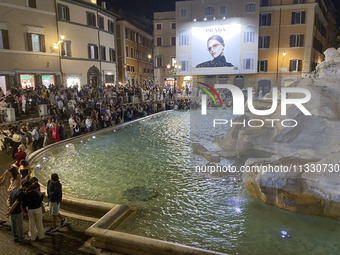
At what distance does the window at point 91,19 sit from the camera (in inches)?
1156

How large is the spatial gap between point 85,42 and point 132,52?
1697 cm

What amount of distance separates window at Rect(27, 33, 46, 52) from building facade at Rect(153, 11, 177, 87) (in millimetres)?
24075

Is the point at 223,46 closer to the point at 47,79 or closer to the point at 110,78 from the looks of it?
the point at 110,78

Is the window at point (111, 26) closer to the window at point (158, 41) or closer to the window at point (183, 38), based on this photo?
the window at point (183, 38)

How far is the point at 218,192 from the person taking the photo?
822 cm

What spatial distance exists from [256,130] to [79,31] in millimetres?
22851

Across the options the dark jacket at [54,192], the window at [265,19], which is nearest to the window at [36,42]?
the dark jacket at [54,192]

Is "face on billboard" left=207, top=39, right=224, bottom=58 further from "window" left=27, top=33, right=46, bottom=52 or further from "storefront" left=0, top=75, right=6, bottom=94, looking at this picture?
"storefront" left=0, top=75, right=6, bottom=94

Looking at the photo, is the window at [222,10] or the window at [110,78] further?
the window at [222,10]

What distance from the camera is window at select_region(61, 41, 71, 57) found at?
26791 mm

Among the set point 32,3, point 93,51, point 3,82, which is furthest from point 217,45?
point 3,82

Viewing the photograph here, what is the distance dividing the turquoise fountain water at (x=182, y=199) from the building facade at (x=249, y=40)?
1014 inches

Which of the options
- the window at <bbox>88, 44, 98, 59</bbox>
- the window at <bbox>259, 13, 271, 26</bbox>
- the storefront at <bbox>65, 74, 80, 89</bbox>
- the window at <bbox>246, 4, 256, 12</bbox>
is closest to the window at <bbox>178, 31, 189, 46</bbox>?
the window at <bbox>246, 4, 256, 12</bbox>

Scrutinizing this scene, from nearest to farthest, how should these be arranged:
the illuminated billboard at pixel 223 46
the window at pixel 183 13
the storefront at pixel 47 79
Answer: the storefront at pixel 47 79, the illuminated billboard at pixel 223 46, the window at pixel 183 13
